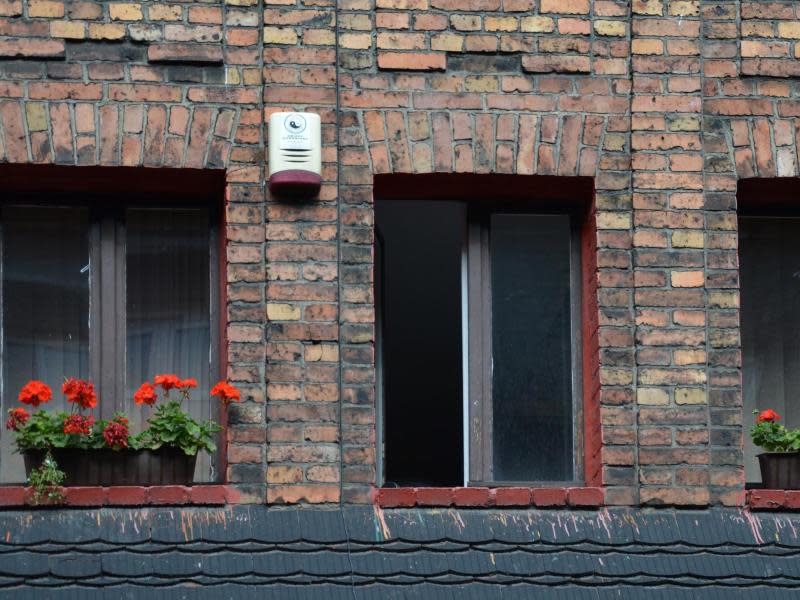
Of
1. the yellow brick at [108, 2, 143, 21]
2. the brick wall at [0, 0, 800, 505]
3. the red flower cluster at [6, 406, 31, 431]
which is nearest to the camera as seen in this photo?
the red flower cluster at [6, 406, 31, 431]

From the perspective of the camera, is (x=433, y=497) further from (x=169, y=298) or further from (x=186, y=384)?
(x=169, y=298)

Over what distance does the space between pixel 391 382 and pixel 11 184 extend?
2374 millimetres

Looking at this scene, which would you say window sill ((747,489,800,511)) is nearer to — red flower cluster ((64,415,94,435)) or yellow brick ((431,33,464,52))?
yellow brick ((431,33,464,52))

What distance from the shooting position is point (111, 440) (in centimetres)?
988

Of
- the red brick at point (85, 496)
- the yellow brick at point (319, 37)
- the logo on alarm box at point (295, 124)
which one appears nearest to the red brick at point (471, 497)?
the red brick at point (85, 496)

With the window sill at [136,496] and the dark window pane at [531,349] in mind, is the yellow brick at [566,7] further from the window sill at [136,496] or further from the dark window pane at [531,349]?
the window sill at [136,496]

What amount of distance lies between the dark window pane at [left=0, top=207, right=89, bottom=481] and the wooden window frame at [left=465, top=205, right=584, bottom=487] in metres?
2.14

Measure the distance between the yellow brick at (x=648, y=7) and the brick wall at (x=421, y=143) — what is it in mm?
11

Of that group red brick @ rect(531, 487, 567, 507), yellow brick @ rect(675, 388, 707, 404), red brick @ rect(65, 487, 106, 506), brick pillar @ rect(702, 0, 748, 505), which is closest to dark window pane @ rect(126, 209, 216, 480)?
red brick @ rect(65, 487, 106, 506)

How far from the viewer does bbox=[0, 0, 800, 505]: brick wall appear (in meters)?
10.1

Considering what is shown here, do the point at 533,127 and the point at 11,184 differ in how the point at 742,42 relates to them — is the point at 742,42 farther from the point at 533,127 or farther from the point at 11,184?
the point at 11,184

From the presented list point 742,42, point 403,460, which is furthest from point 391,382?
point 742,42

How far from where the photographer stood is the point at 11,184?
1046cm

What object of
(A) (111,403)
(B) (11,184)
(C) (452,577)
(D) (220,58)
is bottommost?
(C) (452,577)
